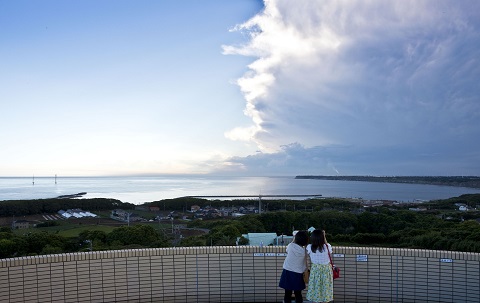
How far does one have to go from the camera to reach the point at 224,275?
213 inches

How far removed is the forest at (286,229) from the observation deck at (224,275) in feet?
14.3

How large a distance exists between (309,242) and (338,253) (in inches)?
43.9

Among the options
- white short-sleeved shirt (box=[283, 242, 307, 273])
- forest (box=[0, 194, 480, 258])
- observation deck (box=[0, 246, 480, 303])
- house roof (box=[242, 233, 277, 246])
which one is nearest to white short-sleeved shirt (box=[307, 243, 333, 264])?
white short-sleeved shirt (box=[283, 242, 307, 273])

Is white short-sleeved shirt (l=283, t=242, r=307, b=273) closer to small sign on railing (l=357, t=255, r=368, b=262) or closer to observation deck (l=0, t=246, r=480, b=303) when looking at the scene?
observation deck (l=0, t=246, r=480, b=303)

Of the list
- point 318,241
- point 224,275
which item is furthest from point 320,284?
point 224,275

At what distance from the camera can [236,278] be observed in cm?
543

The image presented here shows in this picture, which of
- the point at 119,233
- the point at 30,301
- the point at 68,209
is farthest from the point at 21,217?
the point at 30,301

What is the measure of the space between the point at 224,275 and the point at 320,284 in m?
1.58

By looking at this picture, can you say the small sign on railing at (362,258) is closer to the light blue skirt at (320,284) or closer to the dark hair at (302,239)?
the light blue skirt at (320,284)

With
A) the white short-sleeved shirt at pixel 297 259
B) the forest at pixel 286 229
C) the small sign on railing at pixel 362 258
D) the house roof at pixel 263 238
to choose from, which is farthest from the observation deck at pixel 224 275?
the house roof at pixel 263 238

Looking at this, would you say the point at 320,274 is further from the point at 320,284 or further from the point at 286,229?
the point at 286,229

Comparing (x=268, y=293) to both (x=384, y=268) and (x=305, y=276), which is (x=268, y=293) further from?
(x=384, y=268)

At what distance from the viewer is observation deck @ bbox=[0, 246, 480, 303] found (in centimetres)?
496

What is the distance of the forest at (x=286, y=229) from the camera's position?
1662cm
